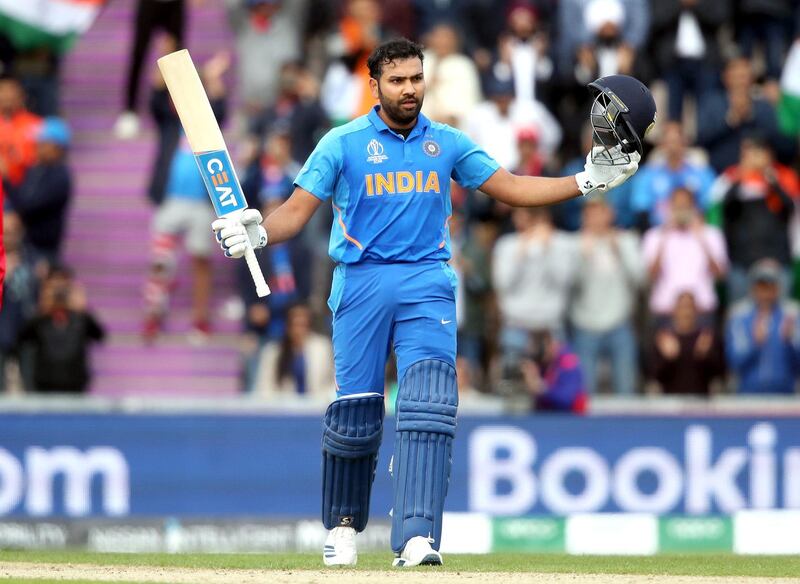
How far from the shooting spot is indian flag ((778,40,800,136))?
16219mm

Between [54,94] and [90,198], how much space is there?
1.21 meters

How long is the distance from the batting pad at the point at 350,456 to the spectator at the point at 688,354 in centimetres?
657

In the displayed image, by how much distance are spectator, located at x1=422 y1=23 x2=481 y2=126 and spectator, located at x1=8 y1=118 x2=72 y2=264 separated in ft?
11.3

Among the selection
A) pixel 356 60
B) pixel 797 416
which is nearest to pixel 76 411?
pixel 356 60

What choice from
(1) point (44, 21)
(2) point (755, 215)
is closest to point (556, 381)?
(2) point (755, 215)

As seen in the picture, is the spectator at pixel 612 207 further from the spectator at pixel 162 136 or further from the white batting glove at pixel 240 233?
the white batting glove at pixel 240 233

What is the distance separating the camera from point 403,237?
8.43 m

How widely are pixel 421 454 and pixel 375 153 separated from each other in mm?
1454

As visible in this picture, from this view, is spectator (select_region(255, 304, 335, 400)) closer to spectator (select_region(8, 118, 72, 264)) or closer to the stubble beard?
spectator (select_region(8, 118, 72, 264))

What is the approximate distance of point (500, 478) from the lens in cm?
1450

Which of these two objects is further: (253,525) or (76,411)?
(76,411)

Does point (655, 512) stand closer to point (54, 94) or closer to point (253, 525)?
point (253, 525)

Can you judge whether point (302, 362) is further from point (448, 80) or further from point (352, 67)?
point (352, 67)

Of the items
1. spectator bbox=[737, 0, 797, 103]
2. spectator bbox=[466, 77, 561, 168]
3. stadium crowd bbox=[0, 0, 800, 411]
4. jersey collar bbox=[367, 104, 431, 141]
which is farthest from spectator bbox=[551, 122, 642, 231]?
jersey collar bbox=[367, 104, 431, 141]
